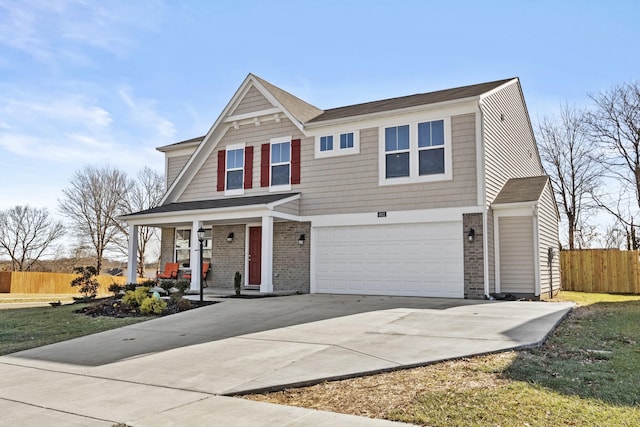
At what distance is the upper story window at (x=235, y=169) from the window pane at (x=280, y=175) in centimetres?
130

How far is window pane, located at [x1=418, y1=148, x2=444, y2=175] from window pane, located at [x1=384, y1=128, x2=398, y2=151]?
89 centimetres

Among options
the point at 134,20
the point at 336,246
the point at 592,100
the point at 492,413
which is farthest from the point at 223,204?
the point at 592,100

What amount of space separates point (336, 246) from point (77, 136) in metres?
14.9

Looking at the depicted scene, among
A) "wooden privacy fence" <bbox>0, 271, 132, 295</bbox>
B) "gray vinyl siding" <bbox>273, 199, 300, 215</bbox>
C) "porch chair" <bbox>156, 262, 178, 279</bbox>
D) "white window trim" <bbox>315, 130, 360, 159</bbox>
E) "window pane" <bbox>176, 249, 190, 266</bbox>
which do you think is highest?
"white window trim" <bbox>315, 130, 360, 159</bbox>

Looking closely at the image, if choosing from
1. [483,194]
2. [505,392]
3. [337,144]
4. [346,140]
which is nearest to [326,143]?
[337,144]

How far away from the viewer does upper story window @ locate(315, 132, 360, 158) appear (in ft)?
50.6

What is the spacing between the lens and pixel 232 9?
12.2 metres

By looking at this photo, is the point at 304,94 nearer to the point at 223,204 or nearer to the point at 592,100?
the point at 223,204

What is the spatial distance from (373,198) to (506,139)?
16.3 feet

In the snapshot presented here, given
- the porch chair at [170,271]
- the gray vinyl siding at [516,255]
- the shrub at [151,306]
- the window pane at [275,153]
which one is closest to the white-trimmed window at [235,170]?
the window pane at [275,153]

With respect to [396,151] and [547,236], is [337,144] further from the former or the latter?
[547,236]

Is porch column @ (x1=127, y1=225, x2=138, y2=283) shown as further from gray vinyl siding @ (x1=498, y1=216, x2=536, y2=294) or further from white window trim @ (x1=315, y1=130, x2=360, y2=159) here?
gray vinyl siding @ (x1=498, y1=216, x2=536, y2=294)

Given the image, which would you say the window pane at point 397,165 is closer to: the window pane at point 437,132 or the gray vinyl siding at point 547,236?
the window pane at point 437,132

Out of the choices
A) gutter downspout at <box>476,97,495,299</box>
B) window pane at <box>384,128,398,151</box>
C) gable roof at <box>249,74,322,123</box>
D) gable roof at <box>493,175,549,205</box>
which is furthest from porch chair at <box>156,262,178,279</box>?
gable roof at <box>493,175,549,205</box>
